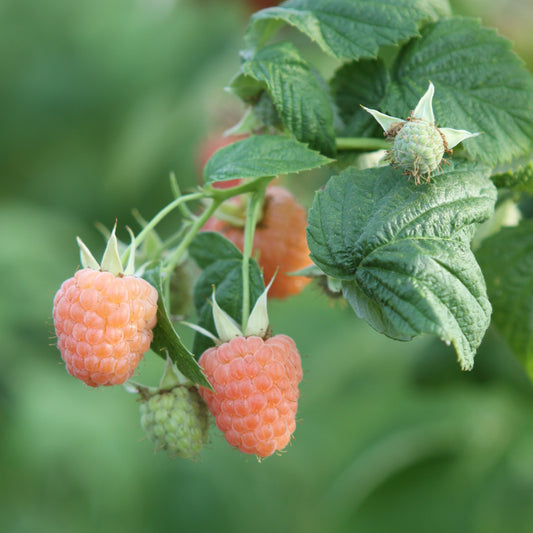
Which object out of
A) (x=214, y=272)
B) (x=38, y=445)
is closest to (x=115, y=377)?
(x=214, y=272)

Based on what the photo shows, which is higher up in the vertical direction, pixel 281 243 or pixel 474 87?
pixel 474 87

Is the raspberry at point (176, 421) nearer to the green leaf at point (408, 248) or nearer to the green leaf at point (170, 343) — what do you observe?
the green leaf at point (170, 343)

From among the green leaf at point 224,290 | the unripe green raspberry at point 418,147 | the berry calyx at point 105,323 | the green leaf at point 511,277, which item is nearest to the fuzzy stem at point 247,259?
the green leaf at point 224,290

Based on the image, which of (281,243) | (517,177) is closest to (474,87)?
(517,177)

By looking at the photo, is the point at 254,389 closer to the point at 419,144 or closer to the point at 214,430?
the point at 419,144

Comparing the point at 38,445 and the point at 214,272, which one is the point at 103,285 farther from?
the point at 38,445

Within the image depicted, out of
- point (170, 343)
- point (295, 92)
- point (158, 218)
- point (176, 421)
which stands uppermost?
point (295, 92)

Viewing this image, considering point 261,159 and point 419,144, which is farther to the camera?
point 261,159
